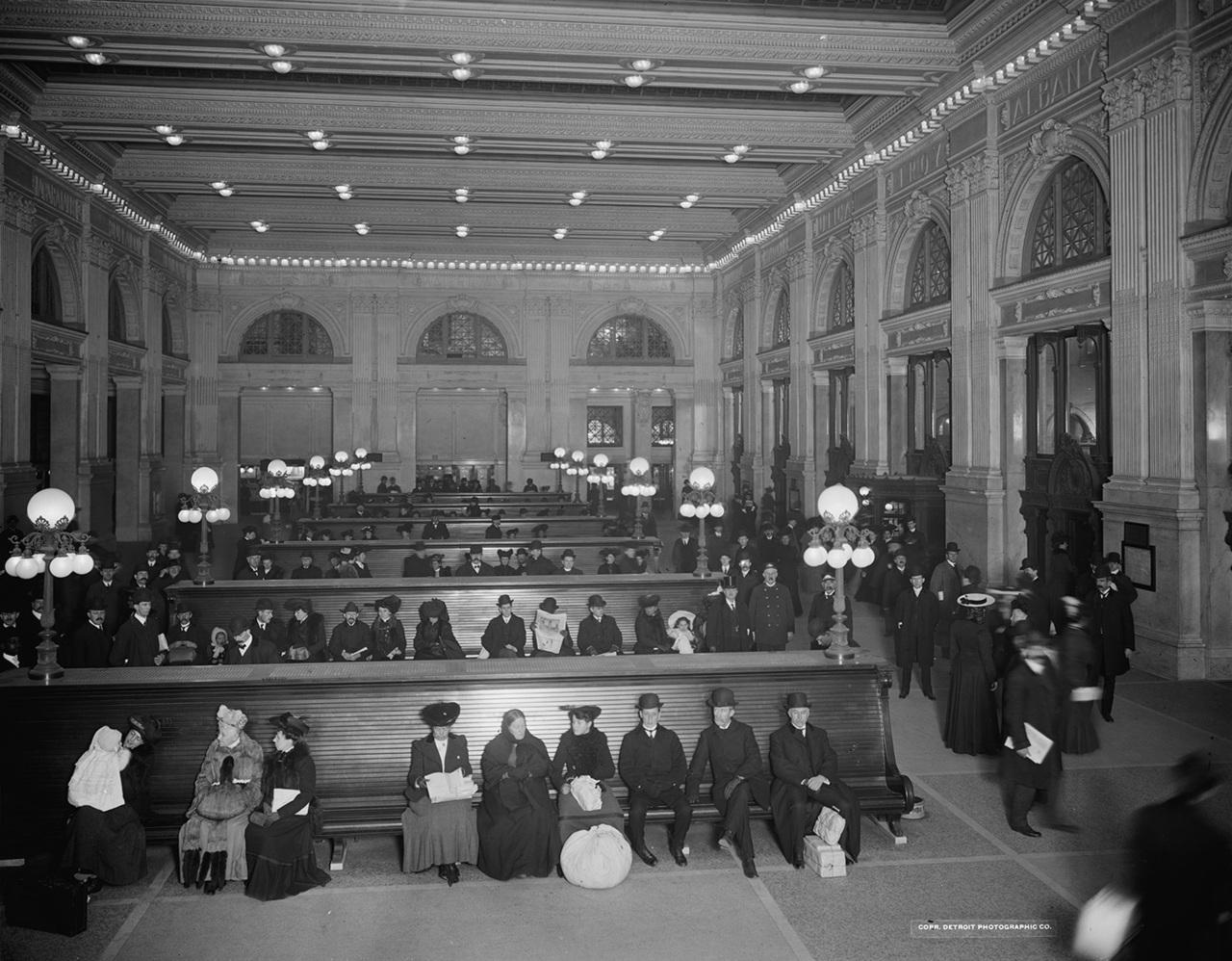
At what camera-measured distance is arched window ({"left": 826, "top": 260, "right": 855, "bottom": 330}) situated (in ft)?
74.2

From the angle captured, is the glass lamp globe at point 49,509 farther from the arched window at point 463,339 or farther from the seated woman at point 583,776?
the arched window at point 463,339

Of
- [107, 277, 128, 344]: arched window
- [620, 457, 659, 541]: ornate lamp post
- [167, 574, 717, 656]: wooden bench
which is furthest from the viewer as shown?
[107, 277, 128, 344]: arched window

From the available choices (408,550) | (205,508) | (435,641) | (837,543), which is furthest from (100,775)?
(408,550)

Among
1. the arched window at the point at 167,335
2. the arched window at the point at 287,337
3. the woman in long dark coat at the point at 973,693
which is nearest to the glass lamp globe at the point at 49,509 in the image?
the woman in long dark coat at the point at 973,693

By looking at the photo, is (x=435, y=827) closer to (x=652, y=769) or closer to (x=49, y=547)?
(x=652, y=769)

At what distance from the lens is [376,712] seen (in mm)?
7594

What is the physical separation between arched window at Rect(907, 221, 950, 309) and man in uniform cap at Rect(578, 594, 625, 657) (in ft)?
32.3

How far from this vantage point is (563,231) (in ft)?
95.3

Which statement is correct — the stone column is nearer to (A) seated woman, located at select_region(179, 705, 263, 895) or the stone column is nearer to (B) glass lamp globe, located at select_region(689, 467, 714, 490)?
(B) glass lamp globe, located at select_region(689, 467, 714, 490)

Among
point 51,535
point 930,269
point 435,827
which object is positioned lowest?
point 435,827

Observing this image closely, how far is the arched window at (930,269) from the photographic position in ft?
59.3

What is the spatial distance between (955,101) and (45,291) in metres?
18.9

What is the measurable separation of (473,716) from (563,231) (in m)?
23.2

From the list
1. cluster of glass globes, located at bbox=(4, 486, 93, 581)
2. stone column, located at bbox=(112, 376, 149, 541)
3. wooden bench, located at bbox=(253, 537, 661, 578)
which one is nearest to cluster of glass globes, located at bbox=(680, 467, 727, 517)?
wooden bench, located at bbox=(253, 537, 661, 578)
